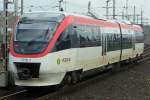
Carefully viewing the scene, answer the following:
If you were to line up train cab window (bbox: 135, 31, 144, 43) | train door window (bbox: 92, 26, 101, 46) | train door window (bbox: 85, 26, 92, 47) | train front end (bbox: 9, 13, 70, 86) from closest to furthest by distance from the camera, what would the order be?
train front end (bbox: 9, 13, 70, 86) → train door window (bbox: 85, 26, 92, 47) → train door window (bbox: 92, 26, 101, 46) → train cab window (bbox: 135, 31, 144, 43)

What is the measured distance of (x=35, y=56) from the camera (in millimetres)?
13961

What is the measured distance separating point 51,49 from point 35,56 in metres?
0.56

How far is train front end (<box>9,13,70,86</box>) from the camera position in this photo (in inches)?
551

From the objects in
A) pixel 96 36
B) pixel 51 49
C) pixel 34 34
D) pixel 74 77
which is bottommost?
pixel 74 77

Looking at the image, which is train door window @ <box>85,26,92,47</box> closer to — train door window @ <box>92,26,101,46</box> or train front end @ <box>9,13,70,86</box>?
train door window @ <box>92,26,101,46</box>

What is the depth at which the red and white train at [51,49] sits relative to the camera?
14070mm

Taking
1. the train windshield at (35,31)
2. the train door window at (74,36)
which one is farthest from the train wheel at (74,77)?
the train windshield at (35,31)

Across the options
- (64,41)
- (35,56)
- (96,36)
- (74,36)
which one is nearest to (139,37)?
(96,36)

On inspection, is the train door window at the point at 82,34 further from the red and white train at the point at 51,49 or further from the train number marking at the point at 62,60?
the train number marking at the point at 62,60

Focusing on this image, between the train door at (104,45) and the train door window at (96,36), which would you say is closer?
the train door window at (96,36)

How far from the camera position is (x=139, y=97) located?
46.3 feet

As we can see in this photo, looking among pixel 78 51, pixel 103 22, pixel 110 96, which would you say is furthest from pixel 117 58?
pixel 110 96

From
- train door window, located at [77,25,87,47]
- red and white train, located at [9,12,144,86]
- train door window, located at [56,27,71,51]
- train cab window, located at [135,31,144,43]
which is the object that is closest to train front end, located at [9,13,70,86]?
red and white train, located at [9,12,144,86]

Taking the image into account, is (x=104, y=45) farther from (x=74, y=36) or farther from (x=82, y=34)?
(x=74, y=36)
